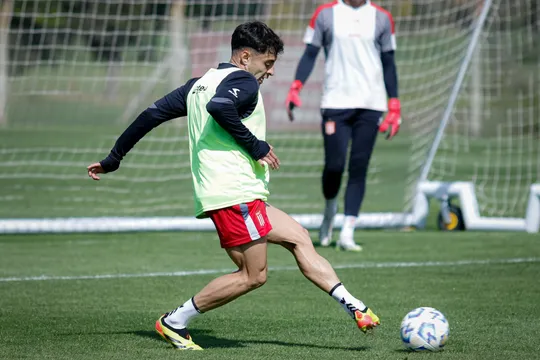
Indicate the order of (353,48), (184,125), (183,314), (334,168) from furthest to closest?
(184,125), (353,48), (334,168), (183,314)

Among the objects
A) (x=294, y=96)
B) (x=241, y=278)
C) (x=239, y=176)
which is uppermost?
(x=239, y=176)

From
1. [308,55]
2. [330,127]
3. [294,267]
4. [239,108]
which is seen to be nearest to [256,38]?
[239,108]

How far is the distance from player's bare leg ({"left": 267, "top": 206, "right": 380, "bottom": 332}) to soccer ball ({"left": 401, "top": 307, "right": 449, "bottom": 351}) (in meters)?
0.28

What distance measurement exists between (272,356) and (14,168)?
12.2 meters

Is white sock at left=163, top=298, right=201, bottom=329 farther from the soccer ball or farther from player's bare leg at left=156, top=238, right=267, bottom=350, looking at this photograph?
the soccer ball

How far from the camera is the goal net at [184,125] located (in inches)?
506

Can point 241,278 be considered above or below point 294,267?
above

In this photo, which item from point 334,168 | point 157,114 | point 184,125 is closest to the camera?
point 157,114

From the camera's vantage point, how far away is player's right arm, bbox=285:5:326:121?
31.2 ft

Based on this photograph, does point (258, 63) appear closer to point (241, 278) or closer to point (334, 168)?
point (241, 278)

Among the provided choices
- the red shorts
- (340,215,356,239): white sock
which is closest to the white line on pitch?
(340,215,356,239): white sock

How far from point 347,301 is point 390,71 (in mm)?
4664

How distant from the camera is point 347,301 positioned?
17.4ft

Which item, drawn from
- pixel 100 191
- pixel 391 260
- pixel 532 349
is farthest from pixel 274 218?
pixel 100 191
